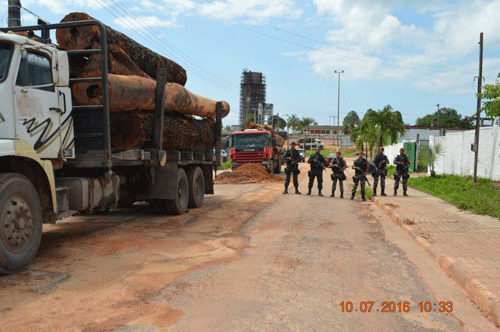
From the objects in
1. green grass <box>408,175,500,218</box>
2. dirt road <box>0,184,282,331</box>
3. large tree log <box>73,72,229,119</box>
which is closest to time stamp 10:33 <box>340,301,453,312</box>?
dirt road <box>0,184,282,331</box>

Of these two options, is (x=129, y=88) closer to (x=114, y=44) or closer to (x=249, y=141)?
(x=114, y=44)

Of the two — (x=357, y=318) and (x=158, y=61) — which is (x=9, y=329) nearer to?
(x=357, y=318)

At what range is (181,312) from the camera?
152 inches

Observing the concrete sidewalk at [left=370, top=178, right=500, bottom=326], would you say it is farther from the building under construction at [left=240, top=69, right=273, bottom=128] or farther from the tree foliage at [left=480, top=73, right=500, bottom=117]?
the building under construction at [left=240, top=69, right=273, bottom=128]

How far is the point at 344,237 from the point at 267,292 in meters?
3.56

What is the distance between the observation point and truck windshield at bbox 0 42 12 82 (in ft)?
16.7

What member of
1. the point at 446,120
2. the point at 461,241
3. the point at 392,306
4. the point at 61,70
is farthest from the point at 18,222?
the point at 446,120

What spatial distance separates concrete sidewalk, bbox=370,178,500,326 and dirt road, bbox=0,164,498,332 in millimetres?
168

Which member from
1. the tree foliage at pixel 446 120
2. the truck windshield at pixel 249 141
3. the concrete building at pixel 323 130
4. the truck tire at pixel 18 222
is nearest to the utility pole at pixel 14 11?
the truck tire at pixel 18 222

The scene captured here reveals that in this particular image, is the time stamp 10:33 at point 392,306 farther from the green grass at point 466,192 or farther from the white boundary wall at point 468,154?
the white boundary wall at point 468,154

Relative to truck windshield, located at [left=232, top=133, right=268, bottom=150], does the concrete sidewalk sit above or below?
below

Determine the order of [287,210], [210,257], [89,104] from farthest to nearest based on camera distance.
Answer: [287,210], [89,104], [210,257]

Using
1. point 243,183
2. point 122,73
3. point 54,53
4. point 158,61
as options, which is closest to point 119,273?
point 54,53

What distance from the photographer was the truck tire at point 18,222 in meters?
4.72
